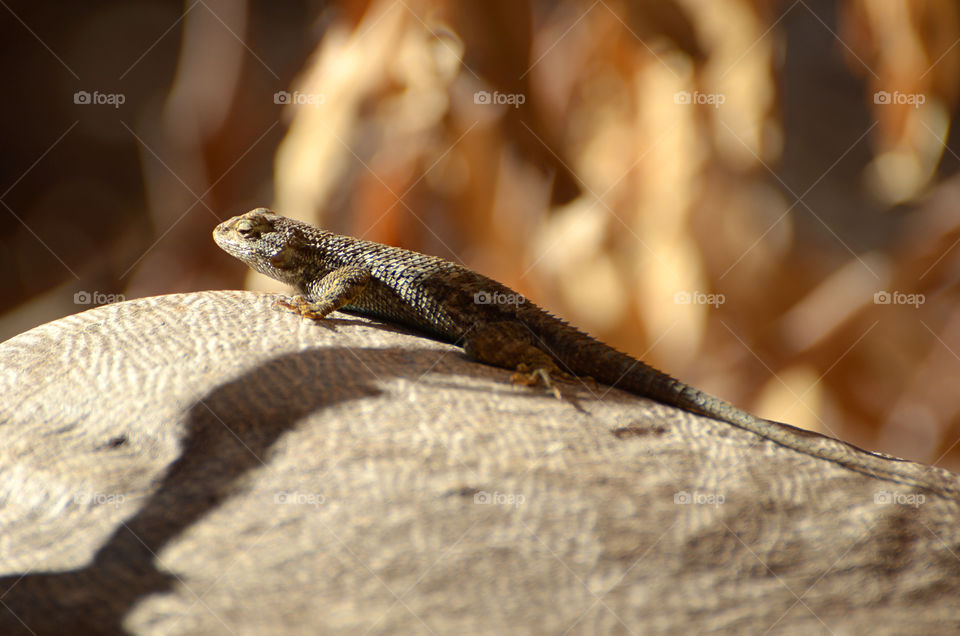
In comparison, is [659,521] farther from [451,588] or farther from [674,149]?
[674,149]

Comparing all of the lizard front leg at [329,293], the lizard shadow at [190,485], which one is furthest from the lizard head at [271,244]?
the lizard shadow at [190,485]

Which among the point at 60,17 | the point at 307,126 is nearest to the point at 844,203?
the point at 307,126

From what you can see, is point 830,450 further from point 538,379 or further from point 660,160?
point 660,160

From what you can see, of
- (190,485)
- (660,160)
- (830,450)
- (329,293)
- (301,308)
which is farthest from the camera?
(660,160)

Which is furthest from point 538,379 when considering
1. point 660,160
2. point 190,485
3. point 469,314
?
point 660,160

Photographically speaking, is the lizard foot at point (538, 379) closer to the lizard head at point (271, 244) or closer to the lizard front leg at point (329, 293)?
the lizard front leg at point (329, 293)

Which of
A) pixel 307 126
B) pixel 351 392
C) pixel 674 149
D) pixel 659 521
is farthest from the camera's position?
pixel 307 126
